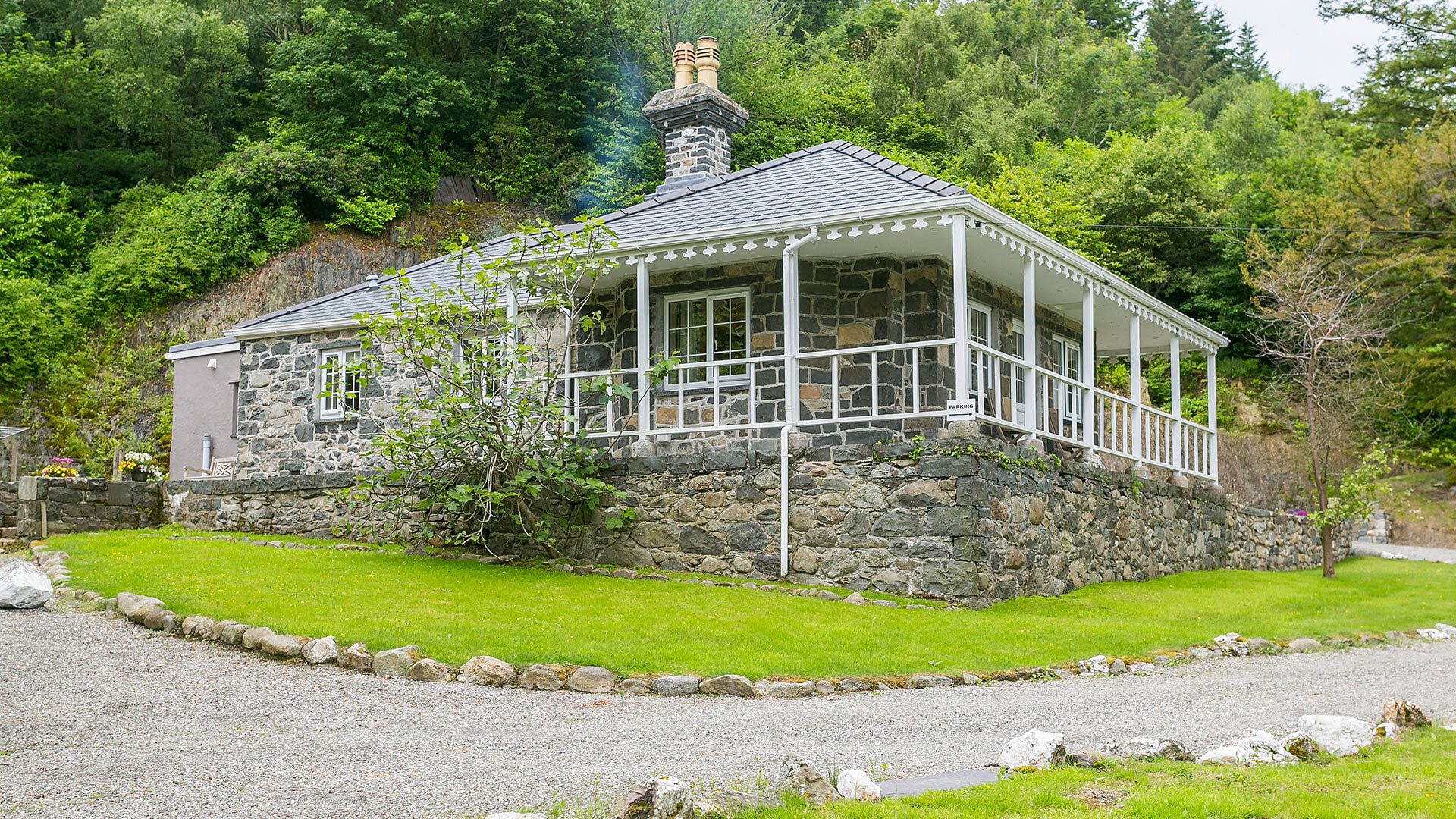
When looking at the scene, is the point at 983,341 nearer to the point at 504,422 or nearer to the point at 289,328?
the point at 504,422

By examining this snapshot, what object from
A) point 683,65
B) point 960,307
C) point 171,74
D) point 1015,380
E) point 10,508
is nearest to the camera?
point 960,307

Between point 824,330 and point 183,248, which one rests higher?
point 183,248

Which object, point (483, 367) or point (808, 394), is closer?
point (483, 367)

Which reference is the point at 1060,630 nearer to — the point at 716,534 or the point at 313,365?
the point at 716,534

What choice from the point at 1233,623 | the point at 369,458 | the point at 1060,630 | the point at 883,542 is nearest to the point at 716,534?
the point at 883,542

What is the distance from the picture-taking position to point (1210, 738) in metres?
6.99

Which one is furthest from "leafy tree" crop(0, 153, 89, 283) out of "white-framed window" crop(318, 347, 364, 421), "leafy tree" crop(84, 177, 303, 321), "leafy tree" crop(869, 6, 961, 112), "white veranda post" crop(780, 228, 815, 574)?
"leafy tree" crop(869, 6, 961, 112)

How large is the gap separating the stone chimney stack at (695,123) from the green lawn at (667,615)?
705 centimetres

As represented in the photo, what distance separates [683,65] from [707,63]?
1.28 ft

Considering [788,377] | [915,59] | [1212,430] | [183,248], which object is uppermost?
[915,59]

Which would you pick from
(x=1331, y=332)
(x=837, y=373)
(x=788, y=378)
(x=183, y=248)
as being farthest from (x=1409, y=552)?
(x=183, y=248)

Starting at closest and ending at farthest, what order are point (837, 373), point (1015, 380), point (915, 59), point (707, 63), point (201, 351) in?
point (837, 373), point (1015, 380), point (707, 63), point (201, 351), point (915, 59)

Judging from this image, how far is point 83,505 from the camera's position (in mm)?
18734

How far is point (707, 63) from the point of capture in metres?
18.5
